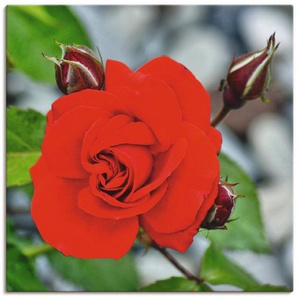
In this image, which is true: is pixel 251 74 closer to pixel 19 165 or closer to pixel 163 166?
pixel 163 166

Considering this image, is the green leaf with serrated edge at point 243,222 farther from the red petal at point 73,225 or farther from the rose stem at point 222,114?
the red petal at point 73,225

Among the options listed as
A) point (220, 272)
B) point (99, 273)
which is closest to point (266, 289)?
point (220, 272)

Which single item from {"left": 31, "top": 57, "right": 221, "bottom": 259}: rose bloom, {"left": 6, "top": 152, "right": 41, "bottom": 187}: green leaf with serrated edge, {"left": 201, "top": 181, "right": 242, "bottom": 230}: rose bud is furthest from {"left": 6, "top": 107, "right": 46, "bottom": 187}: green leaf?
{"left": 201, "top": 181, "right": 242, "bottom": 230}: rose bud

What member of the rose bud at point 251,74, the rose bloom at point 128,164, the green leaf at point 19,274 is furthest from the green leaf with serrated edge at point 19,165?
the rose bud at point 251,74

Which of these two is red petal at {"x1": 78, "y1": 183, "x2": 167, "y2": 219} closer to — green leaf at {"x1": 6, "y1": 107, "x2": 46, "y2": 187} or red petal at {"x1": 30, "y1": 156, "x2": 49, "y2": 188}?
red petal at {"x1": 30, "y1": 156, "x2": 49, "y2": 188}

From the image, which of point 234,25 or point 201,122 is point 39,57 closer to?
point 234,25

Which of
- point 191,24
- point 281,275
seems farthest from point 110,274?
point 191,24
